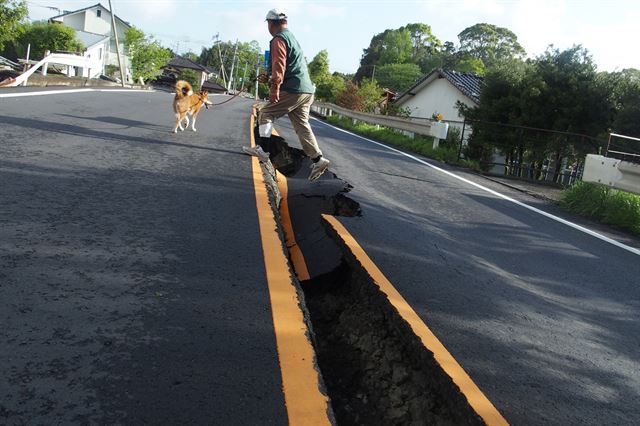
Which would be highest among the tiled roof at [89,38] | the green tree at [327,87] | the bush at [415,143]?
the tiled roof at [89,38]

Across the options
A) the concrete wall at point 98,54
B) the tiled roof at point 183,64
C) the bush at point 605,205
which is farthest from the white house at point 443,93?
the tiled roof at point 183,64

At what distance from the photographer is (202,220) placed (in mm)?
4168

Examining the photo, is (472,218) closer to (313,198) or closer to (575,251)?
(575,251)

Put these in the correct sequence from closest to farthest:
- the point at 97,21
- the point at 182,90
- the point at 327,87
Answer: the point at 182,90 < the point at 327,87 < the point at 97,21

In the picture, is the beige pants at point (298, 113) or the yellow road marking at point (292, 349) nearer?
the yellow road marking at point (292, 349)

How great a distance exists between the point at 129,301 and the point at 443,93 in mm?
34273

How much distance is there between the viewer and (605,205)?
8.04 metres

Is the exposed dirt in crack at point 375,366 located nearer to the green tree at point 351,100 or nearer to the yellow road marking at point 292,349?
the yellow road marking at point 292,349

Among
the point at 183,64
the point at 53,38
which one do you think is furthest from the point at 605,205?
the point at 183,64

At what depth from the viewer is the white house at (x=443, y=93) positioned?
31.5m

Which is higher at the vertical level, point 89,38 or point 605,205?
point 89,38

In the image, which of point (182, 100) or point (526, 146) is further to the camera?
point (526, 146)

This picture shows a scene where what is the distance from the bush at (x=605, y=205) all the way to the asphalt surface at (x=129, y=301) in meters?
5.32

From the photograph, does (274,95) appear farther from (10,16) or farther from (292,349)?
(10,16)
